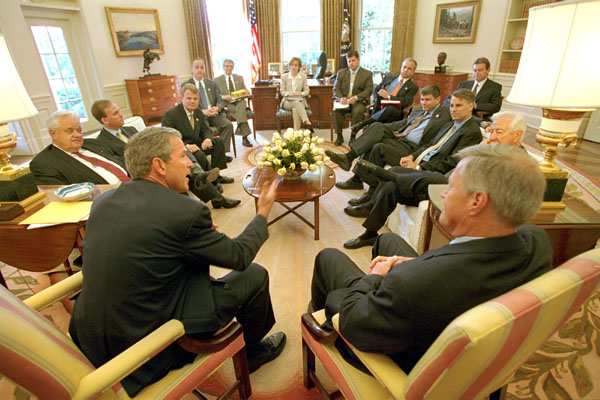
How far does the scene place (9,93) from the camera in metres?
1.68

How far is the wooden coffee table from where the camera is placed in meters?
2.61

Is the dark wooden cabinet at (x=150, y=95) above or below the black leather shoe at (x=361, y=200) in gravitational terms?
above

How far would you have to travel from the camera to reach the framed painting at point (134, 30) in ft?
19.8

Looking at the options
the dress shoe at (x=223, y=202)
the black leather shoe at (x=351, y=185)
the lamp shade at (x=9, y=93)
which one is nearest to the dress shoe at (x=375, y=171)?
the black leather shoe at (x=351, y=185)

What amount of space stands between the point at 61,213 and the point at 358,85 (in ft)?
15.4

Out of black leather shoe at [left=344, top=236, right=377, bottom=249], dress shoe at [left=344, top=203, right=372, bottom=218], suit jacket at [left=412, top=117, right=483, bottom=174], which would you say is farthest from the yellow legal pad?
suit jacket at [left=412, top=117, right=483, bottom=174]

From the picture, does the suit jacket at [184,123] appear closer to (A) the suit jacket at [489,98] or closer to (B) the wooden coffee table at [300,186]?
(B) the wooden coffee table at [300,186]

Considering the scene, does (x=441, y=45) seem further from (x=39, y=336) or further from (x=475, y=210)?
(x=39, y=336)

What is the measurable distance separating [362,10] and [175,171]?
8.02m

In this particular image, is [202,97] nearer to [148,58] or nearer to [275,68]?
[148,58]

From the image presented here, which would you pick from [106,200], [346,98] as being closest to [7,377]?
[106,200]

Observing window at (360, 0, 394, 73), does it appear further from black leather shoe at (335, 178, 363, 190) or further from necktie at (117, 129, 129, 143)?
necktie at (117, 129, 129, 143)

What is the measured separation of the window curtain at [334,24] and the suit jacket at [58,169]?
7080 mm

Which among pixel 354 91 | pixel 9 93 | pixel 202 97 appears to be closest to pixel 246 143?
pixel 202 97
